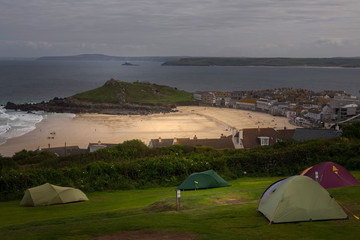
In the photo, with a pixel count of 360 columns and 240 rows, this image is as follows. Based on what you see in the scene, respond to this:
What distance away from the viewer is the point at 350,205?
9.61m

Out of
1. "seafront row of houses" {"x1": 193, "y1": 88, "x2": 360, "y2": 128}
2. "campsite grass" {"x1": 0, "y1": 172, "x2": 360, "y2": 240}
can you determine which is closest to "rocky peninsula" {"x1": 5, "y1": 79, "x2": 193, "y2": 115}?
"seafront row of houses" {"x1": 193, "y1": 88, "x2": 360, "y2": 128}

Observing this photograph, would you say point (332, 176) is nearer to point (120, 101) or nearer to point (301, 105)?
point (301, 105)

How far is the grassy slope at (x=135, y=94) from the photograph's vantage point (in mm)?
86562

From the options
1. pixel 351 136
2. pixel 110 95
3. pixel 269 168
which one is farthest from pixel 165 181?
pixel 110 95

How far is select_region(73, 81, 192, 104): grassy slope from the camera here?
284ft

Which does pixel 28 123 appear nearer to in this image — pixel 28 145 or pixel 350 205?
pixel 28 145

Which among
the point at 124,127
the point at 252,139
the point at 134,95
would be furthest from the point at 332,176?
the point at 134,95

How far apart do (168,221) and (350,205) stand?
459 centimetres

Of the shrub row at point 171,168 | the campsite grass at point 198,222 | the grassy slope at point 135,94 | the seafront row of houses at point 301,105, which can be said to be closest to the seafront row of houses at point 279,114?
the seafront row of houses at point 301,105

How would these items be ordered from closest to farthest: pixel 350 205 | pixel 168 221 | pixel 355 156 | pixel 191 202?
pixel 168 221
pixel 350 205
pixel 191 202
pixel 355 156

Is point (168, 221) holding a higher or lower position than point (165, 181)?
higher

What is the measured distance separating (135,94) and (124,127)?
42.3 m

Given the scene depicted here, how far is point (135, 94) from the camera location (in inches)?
3671

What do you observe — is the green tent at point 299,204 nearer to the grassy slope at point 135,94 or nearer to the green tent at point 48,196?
the green tent at point 48,196
